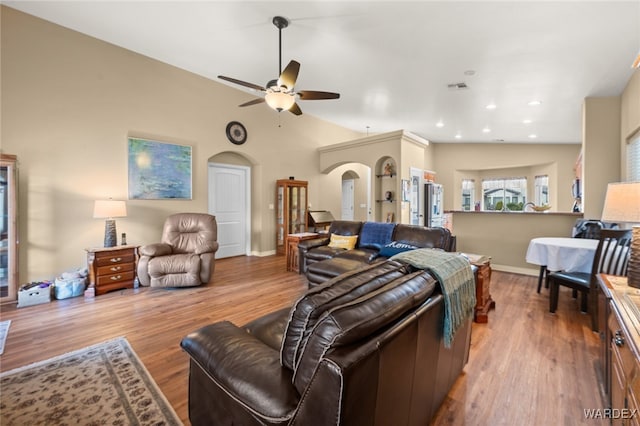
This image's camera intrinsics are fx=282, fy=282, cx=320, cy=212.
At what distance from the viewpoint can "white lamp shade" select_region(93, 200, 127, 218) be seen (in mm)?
3627

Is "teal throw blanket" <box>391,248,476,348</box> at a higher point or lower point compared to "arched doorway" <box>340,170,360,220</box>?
lower

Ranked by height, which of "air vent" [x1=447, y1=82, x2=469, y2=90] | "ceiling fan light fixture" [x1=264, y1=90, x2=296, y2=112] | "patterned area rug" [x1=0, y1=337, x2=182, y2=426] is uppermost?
"air vent" [x1=447, y1=82, x2=469, y2=90]

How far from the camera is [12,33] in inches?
131

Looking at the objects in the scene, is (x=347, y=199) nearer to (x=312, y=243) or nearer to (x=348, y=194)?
(x=348, y=194)

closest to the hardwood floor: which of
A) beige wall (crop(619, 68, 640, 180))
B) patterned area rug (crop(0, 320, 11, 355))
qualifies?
patterned area rug (crop(0, 320, 11, 355))

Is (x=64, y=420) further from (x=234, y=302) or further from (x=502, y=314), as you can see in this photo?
(x=502, y=314)

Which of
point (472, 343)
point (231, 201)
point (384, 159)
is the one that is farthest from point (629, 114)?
point (231, 201)

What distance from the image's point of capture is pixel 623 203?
1.65 m

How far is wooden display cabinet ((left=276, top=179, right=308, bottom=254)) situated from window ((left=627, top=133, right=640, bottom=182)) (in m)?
5.35

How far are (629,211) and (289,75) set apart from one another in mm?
2912

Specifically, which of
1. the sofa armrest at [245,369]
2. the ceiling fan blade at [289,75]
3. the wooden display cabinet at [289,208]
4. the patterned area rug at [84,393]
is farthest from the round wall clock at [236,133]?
the sofa armrest at [245,369]

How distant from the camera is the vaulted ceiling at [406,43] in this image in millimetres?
2914

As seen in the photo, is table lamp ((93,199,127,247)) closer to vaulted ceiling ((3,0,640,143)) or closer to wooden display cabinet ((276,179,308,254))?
vaulted ceiling ((3,0,640,143))

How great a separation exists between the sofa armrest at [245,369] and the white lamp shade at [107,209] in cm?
323
